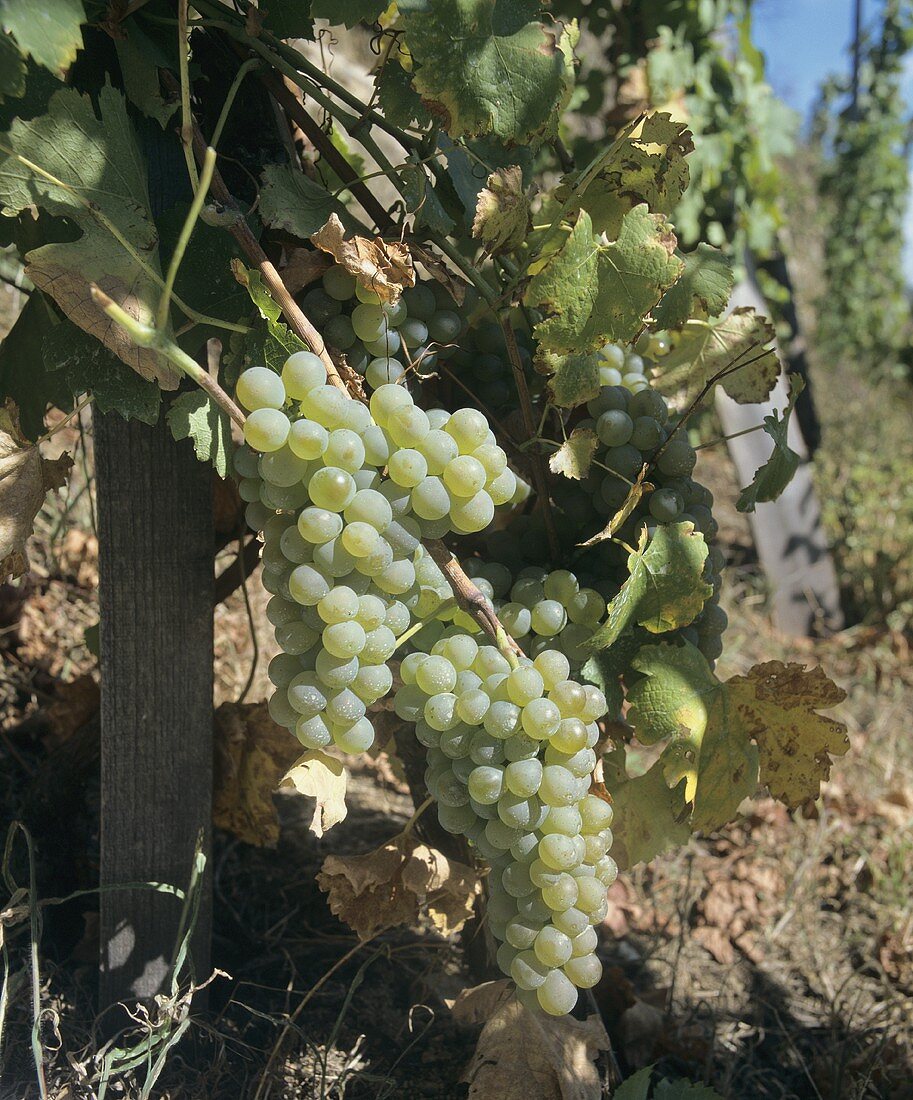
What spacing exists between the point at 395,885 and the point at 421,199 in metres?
0.83

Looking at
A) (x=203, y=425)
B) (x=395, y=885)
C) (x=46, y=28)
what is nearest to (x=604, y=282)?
(x=203, y=425)

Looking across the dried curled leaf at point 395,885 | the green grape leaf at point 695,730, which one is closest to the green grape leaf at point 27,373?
the dried curled leaf at point 395,885

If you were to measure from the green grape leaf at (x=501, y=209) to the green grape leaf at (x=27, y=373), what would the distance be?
59cm

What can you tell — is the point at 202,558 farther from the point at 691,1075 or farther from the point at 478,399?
the point at 691,1075

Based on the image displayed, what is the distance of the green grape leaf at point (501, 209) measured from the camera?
0.92 meters

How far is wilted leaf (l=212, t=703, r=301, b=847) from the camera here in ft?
4.37

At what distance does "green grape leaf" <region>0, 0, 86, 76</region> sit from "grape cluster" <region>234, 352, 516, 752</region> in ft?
0.96

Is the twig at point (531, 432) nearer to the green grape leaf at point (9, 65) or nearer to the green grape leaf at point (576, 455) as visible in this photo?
the green grape leaf at point (576, 455)

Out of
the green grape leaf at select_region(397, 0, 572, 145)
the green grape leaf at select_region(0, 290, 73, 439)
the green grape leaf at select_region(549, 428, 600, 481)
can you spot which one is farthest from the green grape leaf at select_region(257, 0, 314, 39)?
the green grape leaf at select_region(549, 428, 600, 481)

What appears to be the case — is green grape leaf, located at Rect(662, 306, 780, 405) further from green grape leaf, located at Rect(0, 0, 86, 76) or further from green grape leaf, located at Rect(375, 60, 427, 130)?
green grape leaf, located at Rect(0, 0, 86, 76)

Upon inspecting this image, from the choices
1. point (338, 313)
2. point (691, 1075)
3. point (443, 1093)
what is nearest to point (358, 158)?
point (338, 313)

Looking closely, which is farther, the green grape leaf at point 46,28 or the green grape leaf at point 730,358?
the green grape leaf at point 730,358

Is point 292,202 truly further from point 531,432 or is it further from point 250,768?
point 250,768

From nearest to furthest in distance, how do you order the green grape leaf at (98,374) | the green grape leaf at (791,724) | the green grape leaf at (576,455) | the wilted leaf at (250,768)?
the green grape leaf at (98,374), the green grape leaf at (576,455), the green grape leaf at (791,724), the wilted leaf at (250,768)
